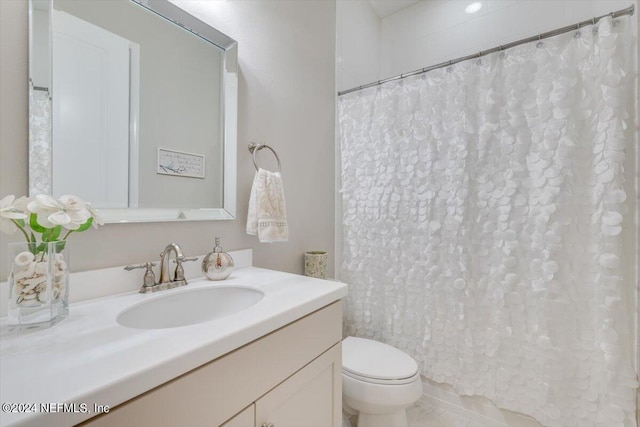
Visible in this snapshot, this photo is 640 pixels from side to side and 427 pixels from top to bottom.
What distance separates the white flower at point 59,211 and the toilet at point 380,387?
45.2 inches

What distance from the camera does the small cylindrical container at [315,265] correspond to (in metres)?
1.54

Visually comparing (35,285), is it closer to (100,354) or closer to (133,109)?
(100,354)

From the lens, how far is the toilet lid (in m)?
1.22

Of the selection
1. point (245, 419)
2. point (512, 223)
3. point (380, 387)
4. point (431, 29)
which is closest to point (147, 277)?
point (245, 419)

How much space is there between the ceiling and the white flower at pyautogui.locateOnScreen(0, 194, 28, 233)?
8.26ft

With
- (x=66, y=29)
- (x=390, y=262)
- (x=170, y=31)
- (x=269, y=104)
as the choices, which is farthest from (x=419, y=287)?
(x=66, y=29)

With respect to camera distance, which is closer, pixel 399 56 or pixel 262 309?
pixel 262 309

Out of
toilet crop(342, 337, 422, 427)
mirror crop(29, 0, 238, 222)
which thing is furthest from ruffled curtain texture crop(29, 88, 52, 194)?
toilet crop(342, 337, 422, 427)

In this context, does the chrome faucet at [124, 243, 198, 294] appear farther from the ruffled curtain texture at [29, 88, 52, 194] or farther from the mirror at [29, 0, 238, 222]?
the ruffled curtain texture at [29, 88, 52, 194]

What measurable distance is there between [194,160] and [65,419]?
93cm

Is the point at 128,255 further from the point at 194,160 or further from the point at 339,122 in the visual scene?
the point at 339,122

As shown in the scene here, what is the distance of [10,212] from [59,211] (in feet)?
0.26

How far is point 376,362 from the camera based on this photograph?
1314 millimetres

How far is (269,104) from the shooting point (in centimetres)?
141
